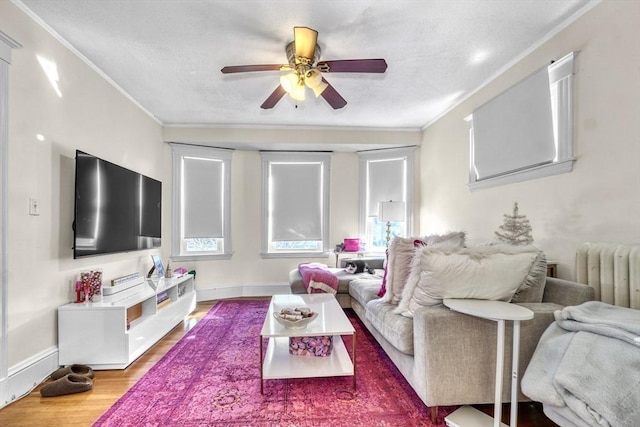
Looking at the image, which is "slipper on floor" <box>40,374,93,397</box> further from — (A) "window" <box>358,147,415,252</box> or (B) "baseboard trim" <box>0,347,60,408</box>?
(A) "window" <box>358,147,415,252</box>

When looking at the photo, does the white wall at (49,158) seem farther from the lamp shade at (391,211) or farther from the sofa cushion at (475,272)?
the lamp shade at (391,211)

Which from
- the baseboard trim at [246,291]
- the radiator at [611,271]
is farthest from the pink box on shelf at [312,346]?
the baseboard trim at [246,291]

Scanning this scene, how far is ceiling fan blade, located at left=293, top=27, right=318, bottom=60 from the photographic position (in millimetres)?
1913

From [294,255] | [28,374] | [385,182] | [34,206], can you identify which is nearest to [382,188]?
[385,182]

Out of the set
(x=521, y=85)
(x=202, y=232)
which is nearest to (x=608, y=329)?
(x=521, y=85)

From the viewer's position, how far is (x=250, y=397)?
→ 1.93 metres

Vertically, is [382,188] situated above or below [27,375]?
above

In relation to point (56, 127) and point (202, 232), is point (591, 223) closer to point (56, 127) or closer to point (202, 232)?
point (56, 127)

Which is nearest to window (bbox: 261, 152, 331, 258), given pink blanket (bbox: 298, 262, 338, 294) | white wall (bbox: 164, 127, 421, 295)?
white wall (bbox: 164, 127, 421, 295)

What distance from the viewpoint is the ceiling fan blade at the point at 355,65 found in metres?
2.11

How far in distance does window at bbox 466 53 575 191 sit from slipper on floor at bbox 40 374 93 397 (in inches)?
149

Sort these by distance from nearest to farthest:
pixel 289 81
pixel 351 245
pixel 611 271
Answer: pixel 611 271
pixel 289 81
pixel 351 245

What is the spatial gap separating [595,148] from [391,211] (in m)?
2.59

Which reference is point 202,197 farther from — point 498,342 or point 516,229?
point 498,342
